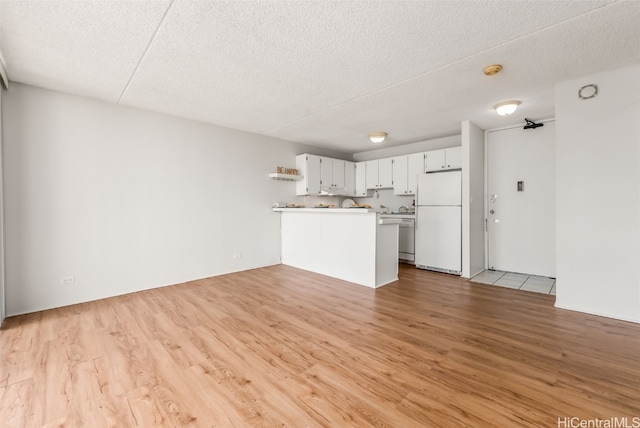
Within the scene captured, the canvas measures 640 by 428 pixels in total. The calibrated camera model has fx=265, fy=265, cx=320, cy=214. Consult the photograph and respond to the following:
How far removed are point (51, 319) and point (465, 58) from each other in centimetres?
492

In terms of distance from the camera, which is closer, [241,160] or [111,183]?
[111,183]

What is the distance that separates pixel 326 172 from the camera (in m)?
6.04

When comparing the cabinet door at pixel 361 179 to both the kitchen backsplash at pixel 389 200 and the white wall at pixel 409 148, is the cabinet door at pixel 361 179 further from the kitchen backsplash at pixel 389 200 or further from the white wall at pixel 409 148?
the white wall at pixel 409 148

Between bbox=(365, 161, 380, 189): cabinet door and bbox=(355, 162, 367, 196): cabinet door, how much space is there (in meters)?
0.09

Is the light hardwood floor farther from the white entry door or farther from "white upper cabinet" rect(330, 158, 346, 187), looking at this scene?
"white upper cabinet" rect(330, 158, 346, 187)

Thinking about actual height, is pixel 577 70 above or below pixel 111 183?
above

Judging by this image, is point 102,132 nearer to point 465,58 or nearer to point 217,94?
point 217,94

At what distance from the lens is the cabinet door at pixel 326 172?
595cm

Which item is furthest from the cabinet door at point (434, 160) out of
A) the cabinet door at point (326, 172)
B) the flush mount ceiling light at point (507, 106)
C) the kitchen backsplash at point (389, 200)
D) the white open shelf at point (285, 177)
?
the white open shelf at point (285, 177)

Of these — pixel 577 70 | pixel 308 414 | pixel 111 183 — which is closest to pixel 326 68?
pixel 577 70

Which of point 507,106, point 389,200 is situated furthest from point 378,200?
point 507,106

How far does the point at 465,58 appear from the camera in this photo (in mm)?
2471

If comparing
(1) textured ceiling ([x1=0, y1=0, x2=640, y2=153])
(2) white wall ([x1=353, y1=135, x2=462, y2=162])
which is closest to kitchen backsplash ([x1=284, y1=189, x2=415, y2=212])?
(2) white wall ([x1=353, y1=135, x2=462, y2=162])

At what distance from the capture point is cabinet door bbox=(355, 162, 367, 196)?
6504 millimetres
